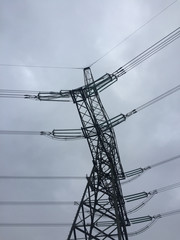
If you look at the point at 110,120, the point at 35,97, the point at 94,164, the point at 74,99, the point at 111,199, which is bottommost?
the point at 111,199

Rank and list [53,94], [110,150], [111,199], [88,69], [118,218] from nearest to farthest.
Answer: [118,218], [111,199], [110,150], [53,94], [88,69]

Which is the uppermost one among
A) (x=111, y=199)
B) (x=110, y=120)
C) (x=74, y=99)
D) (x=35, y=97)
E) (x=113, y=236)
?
(x=35, y=97)

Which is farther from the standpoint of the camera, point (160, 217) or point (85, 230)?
point (160, 217)

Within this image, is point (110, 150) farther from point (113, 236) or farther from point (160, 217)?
point (160, 217)

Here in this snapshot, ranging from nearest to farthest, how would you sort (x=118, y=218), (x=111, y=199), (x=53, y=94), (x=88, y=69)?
(x=118, y=218) < (x=111, y=199) < (x=53, y=94) < (x=88, y=69)

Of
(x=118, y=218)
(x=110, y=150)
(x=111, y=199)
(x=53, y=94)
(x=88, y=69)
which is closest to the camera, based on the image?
(x=118, y=218)

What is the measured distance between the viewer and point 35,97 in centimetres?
2150

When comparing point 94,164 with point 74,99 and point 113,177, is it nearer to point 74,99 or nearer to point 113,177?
point 113,177

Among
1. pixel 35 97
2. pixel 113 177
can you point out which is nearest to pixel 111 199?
pixel 113 177

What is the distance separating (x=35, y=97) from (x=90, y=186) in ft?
23.8

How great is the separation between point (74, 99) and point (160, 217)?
34.6 feet

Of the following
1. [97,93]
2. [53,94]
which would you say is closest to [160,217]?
[97,93]

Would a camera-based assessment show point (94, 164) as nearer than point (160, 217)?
Yes

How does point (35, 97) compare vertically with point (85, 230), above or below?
above
